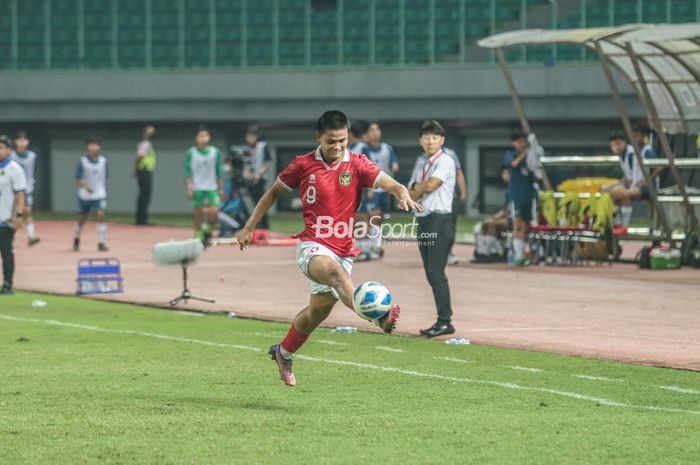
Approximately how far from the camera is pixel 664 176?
80.1 feet

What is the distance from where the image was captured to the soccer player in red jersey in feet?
33.0

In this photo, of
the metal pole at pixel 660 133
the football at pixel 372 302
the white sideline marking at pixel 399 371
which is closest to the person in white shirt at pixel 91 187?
the metal pole at pixel 660 133

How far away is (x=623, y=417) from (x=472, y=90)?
31.7 meters

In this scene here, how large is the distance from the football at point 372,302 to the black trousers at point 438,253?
15.7 ft

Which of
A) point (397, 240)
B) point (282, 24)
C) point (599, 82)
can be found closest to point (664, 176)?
point (397, 240)

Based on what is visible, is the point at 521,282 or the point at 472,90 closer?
the point at 521,282

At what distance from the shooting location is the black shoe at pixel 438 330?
1437cm

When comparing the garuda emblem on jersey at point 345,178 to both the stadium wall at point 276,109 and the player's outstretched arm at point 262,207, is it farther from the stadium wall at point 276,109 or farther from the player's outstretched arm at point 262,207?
the stadium wall at point 276,109

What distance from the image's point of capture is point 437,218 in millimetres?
14602

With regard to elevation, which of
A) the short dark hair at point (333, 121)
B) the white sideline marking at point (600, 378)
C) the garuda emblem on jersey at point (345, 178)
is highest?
the short dark hair at point (333, 121)

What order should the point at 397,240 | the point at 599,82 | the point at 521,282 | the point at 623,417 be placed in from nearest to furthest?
1. the point at 623,417
2. the point at 521,282
3. the point at 397,240
4. the point at 599,82

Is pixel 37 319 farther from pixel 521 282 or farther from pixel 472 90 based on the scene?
pixel 472 90

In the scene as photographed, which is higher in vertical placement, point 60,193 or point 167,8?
point 167,8

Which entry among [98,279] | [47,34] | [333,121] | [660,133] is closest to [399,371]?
[333,121]
